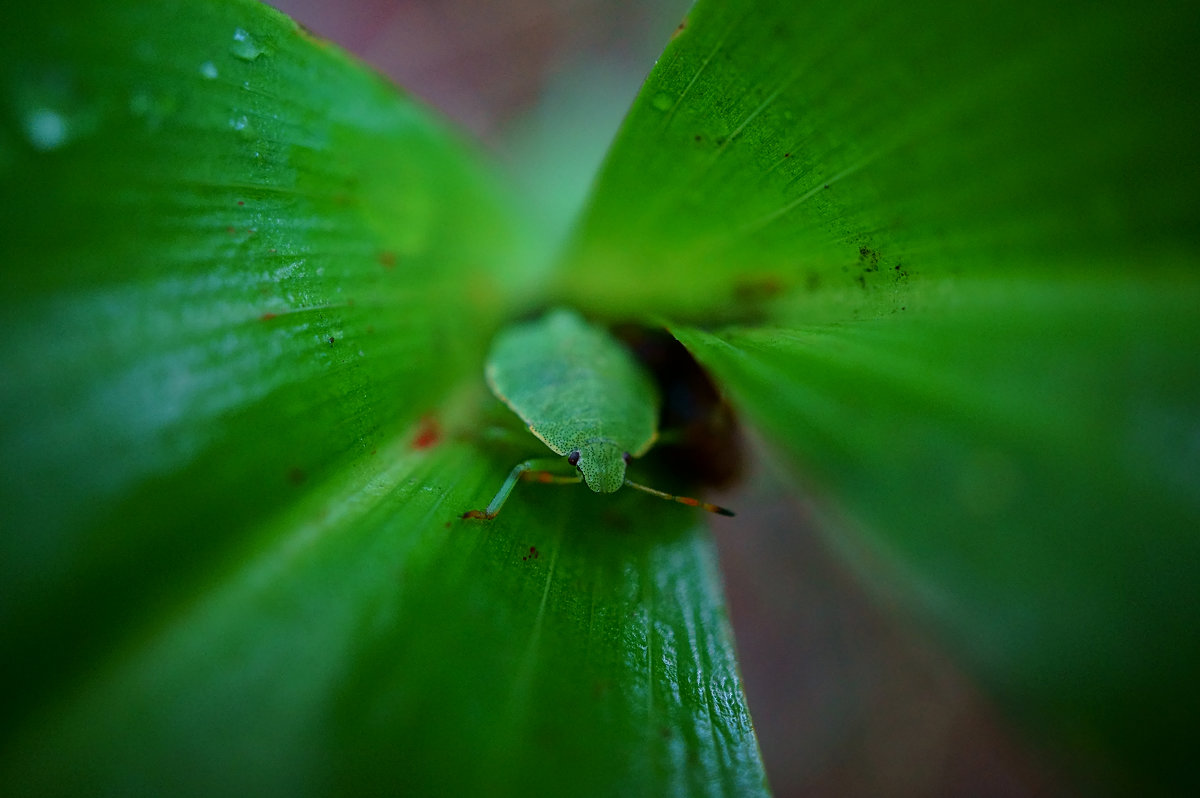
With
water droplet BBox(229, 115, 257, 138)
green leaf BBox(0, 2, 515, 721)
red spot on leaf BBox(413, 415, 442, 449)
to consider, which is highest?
water droplet BBox(229, 115, 257, 138)

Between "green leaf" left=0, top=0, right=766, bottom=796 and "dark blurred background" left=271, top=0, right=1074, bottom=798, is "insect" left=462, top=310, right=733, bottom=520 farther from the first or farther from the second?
"dark blurred background" left=271, top=0, right=1074, bottom=798

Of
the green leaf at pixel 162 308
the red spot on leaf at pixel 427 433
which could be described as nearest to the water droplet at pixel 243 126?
the green leaf at pixel 162 308

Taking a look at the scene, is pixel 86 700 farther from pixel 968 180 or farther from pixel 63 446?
pixel 968 180

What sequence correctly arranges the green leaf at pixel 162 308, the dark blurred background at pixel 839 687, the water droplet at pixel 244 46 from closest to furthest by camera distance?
the green leaf at pixel 162 308 → the water droplet at pixel 244 46 → the dark blurred background at pixel 839 687

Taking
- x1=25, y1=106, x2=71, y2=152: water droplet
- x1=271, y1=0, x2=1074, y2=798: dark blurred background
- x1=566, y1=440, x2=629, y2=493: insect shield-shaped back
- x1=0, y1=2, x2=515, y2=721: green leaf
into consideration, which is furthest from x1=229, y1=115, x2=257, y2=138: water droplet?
x1=271, y1=0, x2=1074, y2=798: dark blurred background

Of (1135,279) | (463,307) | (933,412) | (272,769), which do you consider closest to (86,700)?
(272,769)

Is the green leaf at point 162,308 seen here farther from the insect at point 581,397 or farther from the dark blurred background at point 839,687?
the dark blurred background at point 839,687

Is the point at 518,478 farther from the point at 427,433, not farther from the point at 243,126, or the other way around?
the point at 243,126
